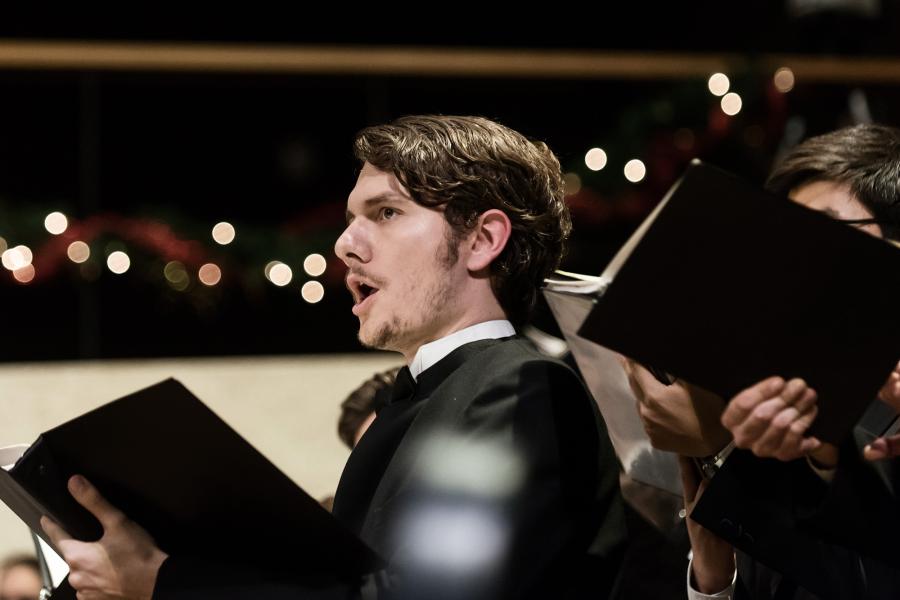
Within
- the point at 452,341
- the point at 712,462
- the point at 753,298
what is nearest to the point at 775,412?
the point at 753,298

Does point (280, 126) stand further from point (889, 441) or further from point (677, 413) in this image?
point (889, 441)

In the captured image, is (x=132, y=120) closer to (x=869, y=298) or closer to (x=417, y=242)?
(x=417, y=242)

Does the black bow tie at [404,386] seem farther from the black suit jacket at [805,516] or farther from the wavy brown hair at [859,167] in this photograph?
the wavy brown hair at [859,167]

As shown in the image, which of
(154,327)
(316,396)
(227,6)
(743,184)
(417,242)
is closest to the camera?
(743,184)

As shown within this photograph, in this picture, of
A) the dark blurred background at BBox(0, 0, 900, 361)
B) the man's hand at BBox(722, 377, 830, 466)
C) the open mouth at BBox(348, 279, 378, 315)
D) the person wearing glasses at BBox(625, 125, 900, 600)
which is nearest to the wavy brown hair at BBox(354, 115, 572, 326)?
the open mouth at BBox(348, 279, 378, 315)

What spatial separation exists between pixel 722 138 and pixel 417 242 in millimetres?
3002

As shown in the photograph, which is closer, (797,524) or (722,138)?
(797,524)

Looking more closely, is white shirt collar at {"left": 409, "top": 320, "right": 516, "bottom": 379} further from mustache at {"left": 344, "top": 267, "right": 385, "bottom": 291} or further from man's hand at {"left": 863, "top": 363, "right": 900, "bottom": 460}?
man's hand at {"left": 863, "top": 363, "right": 900, "bottom": 460}

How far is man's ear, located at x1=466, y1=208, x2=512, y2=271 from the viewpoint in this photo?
5.28ft

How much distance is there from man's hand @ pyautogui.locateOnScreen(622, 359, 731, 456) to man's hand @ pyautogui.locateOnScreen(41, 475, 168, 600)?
62cm

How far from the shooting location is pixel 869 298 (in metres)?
1.19

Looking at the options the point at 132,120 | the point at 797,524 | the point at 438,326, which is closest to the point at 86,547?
the point at 438,326

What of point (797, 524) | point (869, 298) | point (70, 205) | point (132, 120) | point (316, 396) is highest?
point (869, 298)

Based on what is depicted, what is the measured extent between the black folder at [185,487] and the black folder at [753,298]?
1.29 ft
